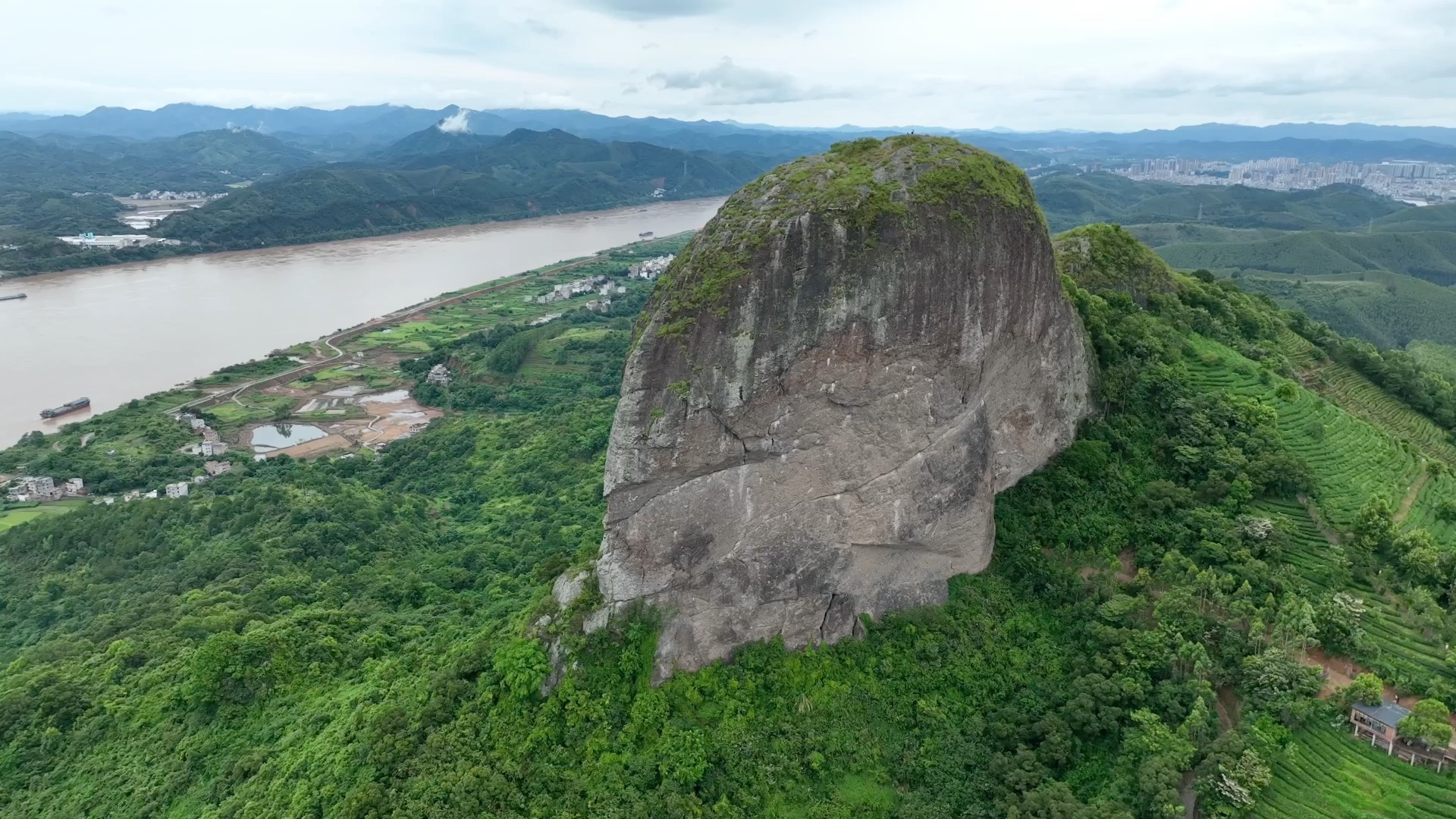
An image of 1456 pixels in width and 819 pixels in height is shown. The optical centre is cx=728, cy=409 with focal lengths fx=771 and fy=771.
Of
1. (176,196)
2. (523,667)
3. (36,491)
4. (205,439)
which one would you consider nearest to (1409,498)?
(523,667)

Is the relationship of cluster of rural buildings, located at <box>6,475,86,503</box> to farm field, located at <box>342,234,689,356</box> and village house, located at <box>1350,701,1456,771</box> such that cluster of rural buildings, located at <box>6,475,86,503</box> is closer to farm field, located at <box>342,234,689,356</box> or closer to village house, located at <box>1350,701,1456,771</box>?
farm field, located at <box>342,234,689,356</box>

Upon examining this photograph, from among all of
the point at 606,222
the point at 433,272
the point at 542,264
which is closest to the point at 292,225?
the point at 433,272

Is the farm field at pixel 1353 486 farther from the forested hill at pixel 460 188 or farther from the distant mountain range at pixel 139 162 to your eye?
the distant mountain range at pixel 139 162

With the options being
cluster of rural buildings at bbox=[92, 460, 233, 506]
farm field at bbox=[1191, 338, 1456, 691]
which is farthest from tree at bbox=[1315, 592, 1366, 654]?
cluster of rural buildings at bbox=[92, 460, 233, 506]

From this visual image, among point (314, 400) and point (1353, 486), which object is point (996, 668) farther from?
point (314, 400)

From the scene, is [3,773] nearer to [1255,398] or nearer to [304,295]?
[1255,398]

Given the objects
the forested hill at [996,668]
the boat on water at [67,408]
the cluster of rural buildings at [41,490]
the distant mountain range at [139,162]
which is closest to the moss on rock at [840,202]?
the forested hill at [996,668]
